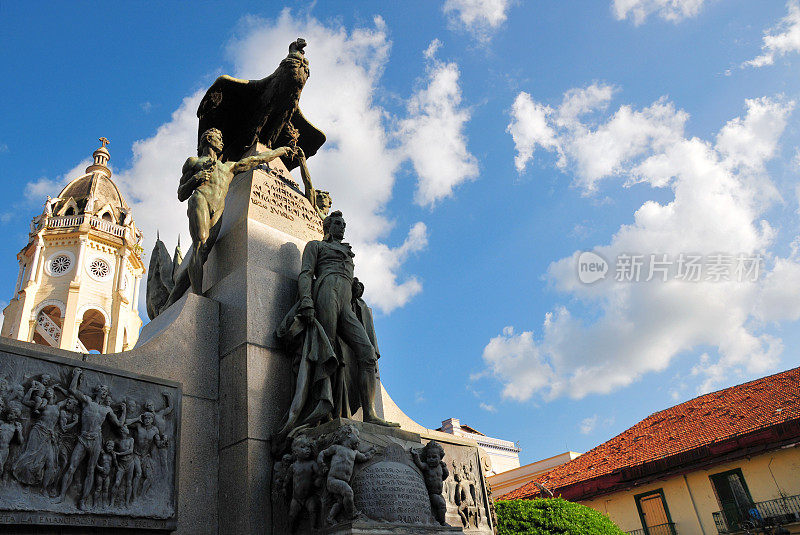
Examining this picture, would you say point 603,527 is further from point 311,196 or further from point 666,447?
point 311,196

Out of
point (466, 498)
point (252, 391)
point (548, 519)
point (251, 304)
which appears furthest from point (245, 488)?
point (548, 519)

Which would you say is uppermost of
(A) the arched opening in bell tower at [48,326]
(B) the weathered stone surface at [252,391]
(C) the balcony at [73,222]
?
(C) the balcony at [73,222]

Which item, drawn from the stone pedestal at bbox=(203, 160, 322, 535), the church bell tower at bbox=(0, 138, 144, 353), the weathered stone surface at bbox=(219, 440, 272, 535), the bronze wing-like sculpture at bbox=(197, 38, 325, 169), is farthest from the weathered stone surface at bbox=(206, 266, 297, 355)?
the church bell tower at bbox=(0, 138, 144, 353)

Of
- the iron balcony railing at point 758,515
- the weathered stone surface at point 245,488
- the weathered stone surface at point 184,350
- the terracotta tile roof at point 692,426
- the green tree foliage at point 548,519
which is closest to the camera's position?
the weathered stone surface at point 245,488

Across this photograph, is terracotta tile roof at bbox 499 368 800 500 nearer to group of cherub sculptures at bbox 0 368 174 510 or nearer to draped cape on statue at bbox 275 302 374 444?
draped cape on statue at bbox 275 302 374 444

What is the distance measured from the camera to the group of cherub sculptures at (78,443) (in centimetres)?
500

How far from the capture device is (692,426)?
2472 cm

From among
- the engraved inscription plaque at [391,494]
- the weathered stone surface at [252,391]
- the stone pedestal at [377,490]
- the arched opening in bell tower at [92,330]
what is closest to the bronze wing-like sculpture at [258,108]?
the weathered stone surface at [252,391]

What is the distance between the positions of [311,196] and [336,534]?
18.8 feet

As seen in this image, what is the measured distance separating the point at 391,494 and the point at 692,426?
22.9m

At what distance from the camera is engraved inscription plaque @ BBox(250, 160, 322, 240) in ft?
28.1

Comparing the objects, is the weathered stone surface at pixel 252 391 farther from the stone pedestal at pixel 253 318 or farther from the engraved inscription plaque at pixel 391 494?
the engraved inscription plaque at pixel 391 494

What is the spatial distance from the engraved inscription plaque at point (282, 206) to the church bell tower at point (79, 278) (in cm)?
4313

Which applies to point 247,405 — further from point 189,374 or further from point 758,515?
point 758,515
